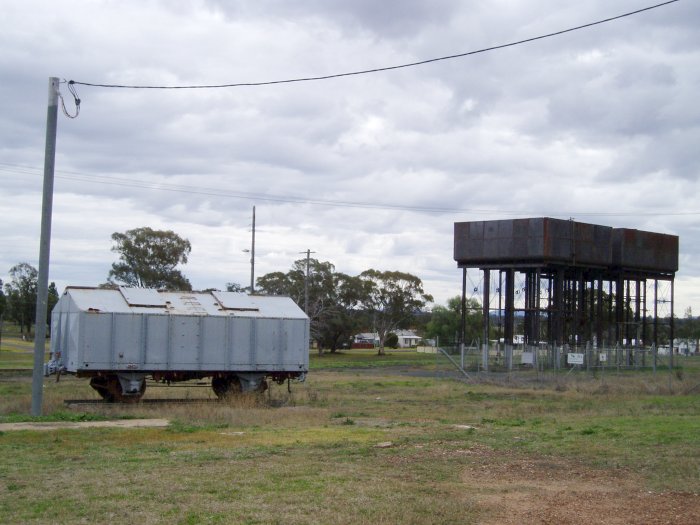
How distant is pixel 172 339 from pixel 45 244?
6.45 m

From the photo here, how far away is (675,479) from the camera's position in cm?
1181

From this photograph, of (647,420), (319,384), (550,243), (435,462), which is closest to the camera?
(435,462)

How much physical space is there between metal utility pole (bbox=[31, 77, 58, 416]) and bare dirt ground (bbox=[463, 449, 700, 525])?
39.3 feet

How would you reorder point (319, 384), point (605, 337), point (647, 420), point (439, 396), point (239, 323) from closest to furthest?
point (647, 420), point (239, 323), point (439, 396), point (319, 384), point (605, 337)

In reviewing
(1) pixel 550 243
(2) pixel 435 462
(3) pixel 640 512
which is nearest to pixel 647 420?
(2) pixel 435 462

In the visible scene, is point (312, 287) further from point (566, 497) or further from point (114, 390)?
point (566, 497)

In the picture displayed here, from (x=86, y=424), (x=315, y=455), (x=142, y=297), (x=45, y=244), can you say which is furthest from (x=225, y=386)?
(x=315, y=455)

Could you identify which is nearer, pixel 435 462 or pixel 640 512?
pixel 640 512

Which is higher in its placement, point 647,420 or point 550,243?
point 550,243

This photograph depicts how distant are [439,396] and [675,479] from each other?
19.0 m

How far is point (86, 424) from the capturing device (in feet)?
64.1

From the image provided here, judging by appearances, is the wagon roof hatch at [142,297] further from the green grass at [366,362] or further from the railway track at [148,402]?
the green grass at [366,362]

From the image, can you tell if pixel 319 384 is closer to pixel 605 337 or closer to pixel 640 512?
pixel 640 512

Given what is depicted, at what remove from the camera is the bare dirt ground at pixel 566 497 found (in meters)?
9.32
